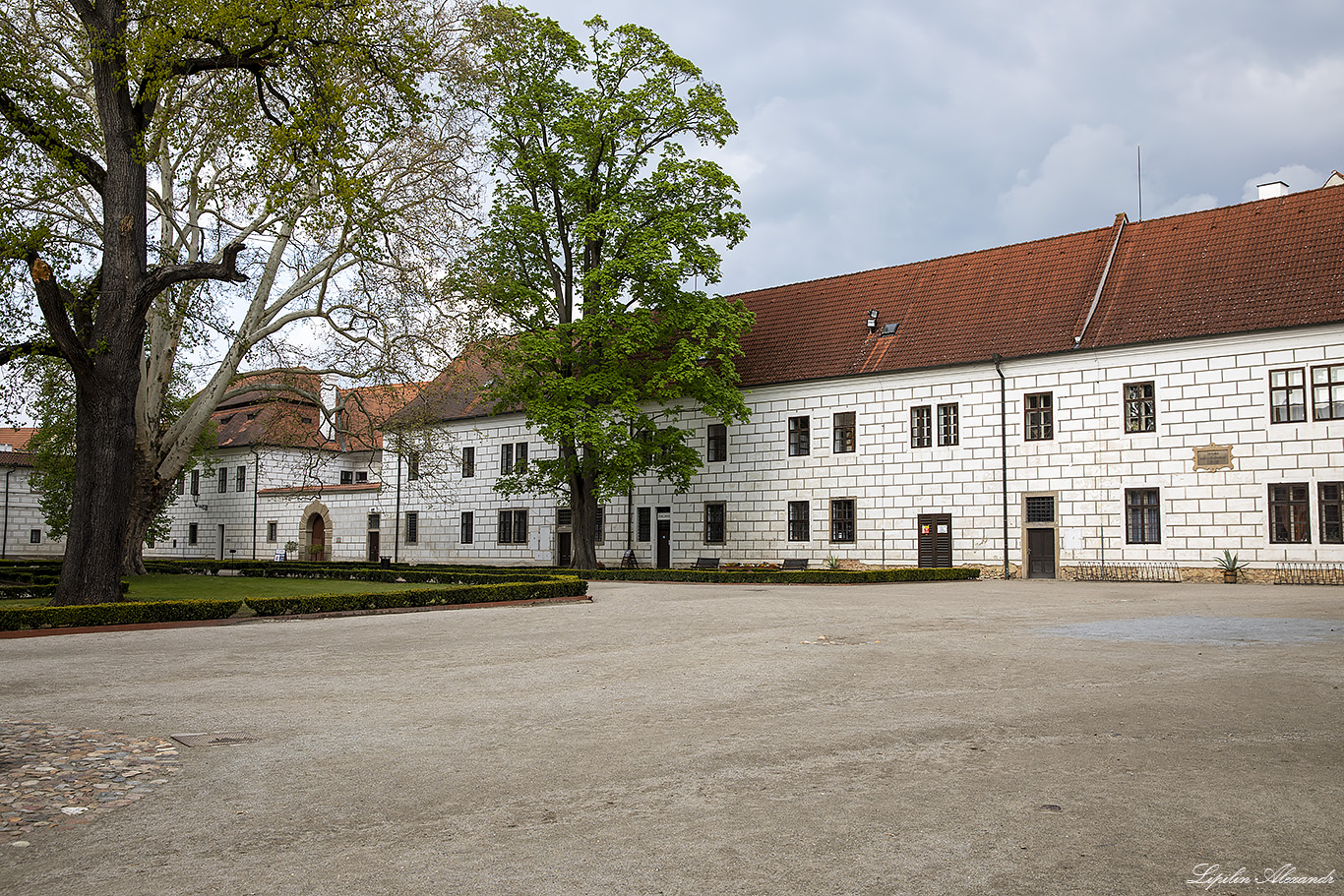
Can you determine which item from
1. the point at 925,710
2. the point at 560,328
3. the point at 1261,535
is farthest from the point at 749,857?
the point at 560,328

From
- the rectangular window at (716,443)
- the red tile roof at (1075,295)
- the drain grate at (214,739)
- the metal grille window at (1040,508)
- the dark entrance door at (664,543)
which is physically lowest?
the drain grate at (214,739)

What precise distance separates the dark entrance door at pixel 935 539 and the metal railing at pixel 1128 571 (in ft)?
13.5

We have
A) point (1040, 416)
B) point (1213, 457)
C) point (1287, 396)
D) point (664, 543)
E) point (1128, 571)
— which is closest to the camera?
point (1287, 396)

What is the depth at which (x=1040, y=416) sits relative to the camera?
31.1 metres

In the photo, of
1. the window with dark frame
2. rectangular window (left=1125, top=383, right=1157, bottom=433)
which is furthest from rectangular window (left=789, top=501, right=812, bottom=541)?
the window with dark frame

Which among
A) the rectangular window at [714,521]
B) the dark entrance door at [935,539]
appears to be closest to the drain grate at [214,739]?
the dark entrance door at [935,539]

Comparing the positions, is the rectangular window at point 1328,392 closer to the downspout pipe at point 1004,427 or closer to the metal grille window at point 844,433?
the downspout pipe at point 1004,427

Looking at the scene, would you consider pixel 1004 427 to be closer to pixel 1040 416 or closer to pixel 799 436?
pixel 1040 416

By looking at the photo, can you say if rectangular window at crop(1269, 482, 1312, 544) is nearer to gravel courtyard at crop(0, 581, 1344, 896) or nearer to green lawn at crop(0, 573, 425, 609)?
gravel courtyard at crop(0, 581, 1344, 896)

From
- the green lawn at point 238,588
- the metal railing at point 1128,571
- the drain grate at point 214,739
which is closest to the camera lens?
the drain grate at point 214,739

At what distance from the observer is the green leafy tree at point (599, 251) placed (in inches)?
1278

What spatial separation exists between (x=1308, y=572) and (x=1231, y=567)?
175cm

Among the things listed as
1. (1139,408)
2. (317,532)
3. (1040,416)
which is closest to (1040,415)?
(1040,416)

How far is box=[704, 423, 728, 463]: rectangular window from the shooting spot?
38.6 meters
